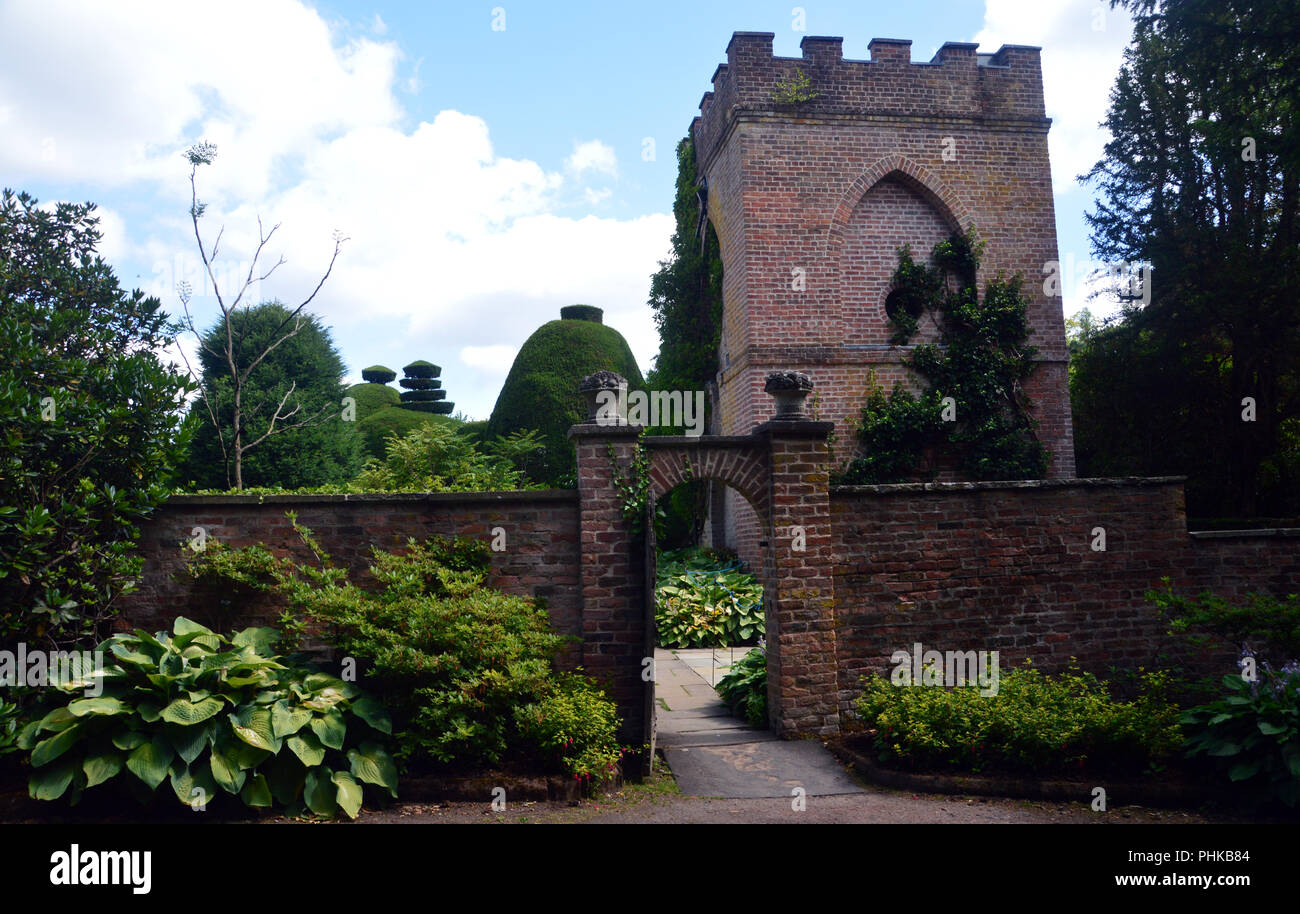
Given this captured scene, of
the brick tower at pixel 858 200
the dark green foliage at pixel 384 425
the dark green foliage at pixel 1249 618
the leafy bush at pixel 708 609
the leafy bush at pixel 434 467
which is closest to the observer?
the dark green foliage at pixel 1249 618

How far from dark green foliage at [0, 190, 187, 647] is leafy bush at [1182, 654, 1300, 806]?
8.36 metres

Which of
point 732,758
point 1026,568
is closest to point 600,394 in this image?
point 732,758

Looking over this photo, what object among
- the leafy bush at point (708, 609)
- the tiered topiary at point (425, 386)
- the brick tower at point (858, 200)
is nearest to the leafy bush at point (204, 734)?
the leafy bush at point (708, 609)

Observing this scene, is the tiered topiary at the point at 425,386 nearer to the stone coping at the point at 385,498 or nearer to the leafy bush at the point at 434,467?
the leafy bush at the point at 434,467

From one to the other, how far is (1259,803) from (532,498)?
230 inches

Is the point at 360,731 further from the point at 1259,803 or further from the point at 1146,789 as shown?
the point at 1259,803

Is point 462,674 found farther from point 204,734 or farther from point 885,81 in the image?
point 885,81

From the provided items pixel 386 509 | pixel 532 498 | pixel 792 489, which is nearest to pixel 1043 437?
pixel 792 489

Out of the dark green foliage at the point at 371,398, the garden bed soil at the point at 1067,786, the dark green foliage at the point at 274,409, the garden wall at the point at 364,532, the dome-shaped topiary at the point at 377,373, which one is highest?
the dome-shaped topiary at the point at 377,373

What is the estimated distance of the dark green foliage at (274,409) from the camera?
13.6 m

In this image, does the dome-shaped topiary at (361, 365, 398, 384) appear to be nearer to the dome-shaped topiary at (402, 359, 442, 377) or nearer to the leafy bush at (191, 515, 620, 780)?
the dome-shaped topiary at (402, 359, 442, 377)

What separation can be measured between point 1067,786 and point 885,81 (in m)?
12.7

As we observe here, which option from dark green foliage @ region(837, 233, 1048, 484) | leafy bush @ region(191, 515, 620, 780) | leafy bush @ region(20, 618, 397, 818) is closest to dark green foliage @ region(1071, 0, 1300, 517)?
dark green foliage @ region(837, 233, 1048, 484)

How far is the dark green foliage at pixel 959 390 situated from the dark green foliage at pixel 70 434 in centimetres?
1028
